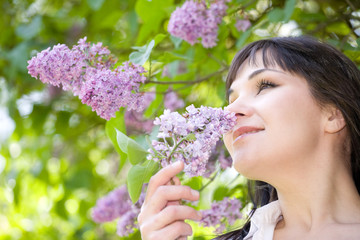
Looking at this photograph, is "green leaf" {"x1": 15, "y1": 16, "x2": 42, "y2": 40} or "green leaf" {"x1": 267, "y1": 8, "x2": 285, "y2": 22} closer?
"green leaf" {"x1": 267, "y1": 8, "x2": 285, "y2": 22}

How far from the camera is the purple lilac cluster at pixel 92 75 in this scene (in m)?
1.05

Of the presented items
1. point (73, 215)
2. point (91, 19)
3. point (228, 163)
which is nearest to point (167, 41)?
point (91, 19)

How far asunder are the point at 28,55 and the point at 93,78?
1.18 m

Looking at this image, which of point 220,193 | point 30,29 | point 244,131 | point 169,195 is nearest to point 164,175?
point 169,195

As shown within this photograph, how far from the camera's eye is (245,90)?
1120mm

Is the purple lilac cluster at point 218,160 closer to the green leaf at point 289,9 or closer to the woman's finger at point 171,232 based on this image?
the green leaf at point 289,9

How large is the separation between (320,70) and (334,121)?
0.41ft

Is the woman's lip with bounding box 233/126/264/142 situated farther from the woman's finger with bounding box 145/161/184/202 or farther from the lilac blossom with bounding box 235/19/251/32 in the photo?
the lilac blossom with bounding box 235/19/251/32

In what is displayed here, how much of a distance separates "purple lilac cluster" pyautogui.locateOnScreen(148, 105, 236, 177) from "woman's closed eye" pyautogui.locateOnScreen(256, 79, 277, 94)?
0.20m

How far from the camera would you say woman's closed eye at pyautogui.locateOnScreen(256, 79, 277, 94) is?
1101 millimetres

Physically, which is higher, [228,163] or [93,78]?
[93,78]

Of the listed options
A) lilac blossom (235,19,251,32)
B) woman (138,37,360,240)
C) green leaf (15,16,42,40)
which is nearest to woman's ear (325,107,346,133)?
woman (138,37,360,240)

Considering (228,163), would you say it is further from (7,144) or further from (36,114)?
(7,144)

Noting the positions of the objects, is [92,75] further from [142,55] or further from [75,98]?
[75,98]
